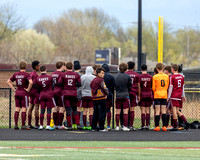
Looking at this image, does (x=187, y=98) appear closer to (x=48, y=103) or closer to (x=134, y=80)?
(x=134, y=80)

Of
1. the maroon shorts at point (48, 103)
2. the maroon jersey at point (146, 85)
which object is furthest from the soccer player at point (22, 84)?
the maroon jersey at point (146, 85)

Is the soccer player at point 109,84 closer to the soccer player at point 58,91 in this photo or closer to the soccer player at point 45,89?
the soccer player at point 58,91

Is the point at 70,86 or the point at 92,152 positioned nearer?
the point at 92,152

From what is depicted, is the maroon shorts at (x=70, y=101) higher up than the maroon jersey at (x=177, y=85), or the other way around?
the maroon jersey at (x=177, y=85)

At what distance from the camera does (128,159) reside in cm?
880

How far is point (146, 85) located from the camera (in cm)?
1512

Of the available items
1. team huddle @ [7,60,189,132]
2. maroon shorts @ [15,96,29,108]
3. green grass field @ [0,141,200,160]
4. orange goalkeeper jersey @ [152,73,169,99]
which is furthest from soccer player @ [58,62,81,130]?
green grass field @ [0,141,200,160]

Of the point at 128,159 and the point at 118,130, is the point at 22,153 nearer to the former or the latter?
the point at 128,159

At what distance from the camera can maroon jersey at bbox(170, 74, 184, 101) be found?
15.0m

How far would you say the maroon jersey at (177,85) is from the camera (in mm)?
14969

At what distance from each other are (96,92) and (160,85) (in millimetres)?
1903

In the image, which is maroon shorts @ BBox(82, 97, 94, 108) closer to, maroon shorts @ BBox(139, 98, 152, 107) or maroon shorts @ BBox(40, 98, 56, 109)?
maroon shorts @ BBox(40, 98, 56, 109)

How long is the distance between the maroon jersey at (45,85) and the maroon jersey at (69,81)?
0.35 m

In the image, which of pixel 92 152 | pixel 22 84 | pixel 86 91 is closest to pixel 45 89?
pixel 22 84
